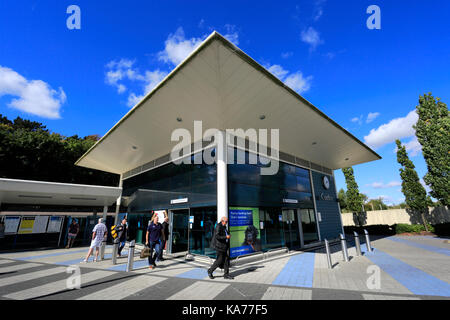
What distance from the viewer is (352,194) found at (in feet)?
85.0

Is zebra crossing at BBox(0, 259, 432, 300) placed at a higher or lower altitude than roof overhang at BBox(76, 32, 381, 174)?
lower

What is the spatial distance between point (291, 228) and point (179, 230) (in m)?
6.15

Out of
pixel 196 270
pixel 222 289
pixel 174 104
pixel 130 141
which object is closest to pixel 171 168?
pixel 130 141

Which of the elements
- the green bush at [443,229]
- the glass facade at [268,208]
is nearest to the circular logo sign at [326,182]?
the glass facade at [268,208]

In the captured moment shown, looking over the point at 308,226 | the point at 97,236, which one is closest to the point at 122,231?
the point at 97,236

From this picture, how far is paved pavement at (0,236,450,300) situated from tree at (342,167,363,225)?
20.8m

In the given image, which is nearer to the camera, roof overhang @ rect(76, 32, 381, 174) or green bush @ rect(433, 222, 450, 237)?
roof overhang @ rect(76, 32, 381, 174)

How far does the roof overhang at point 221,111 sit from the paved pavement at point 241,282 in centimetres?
555

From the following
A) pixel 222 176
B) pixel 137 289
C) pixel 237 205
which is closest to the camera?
pixel 137 289

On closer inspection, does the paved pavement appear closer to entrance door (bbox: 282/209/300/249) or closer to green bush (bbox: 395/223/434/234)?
entrance door (bbox: 282/209/300/249)

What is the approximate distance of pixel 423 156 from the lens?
1714 cm

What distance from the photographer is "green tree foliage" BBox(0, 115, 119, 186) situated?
1877 cm

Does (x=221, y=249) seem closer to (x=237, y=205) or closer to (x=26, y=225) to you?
(x=237, y=205)

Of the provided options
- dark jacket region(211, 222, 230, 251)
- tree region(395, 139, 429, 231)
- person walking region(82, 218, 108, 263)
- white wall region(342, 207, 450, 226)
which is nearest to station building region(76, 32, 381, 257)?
dark jacket region(211, 222, 230, 251)
